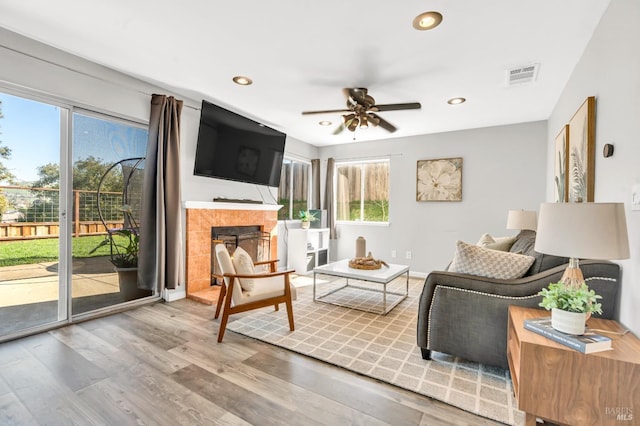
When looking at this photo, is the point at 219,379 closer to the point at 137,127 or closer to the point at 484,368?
the point at 484,368

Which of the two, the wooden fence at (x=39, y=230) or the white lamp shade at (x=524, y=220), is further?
the white lamp shade at (x=524, y=220)

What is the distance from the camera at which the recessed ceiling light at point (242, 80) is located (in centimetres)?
300

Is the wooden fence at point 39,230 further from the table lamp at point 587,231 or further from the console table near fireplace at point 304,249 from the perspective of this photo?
the table lamp at point 587,231

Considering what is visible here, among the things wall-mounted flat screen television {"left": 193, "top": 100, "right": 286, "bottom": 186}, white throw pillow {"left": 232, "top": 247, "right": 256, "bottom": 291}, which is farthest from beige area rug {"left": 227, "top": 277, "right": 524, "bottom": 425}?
wall-mounted flat screen television {"left": 193, "top": 100, "right": 286, "bottom": 186}

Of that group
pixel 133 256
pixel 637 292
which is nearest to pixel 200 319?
pixel 133 256

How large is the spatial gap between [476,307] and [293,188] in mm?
4108

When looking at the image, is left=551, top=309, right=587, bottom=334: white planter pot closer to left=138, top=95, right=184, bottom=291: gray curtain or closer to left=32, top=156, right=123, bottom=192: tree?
left=138, top=95, right=184, bottom=291: gray curtain

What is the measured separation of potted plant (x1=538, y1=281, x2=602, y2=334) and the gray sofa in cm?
42

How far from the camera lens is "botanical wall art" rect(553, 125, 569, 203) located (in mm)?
2724

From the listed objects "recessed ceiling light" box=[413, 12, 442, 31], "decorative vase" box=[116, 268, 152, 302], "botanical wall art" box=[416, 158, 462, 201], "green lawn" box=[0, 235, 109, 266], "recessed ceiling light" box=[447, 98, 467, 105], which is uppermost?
"recessed ceiling light" box=[447, 98, 467, 105]

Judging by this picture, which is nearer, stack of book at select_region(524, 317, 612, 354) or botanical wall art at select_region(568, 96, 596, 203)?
stack of book at select_region(524, 317, 612, 354)

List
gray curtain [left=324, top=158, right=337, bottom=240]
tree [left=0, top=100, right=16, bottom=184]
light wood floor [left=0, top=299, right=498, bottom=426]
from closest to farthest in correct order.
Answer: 1. light wood floor [left=0, top=299, right=498, bottom=426]
2. tree [left=0, top=100, right=16, bottom=184]
3. gray curtain [left=324, top=158, right=337, bottom=240]

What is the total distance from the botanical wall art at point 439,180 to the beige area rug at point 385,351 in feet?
6.49

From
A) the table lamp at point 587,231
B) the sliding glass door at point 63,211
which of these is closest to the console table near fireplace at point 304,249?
the sliding glass door at point 63,211
